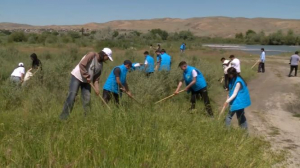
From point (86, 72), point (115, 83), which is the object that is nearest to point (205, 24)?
point (115, 83)

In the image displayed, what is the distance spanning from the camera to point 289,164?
5.50m

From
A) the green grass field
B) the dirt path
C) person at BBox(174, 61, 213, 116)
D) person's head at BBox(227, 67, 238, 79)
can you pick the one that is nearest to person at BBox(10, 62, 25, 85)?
the green grass field

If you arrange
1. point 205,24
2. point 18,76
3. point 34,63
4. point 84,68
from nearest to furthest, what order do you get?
point 84,68 < point 18,76 < point 34,63 < point 205,24

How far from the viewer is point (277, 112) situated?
10.9 meters

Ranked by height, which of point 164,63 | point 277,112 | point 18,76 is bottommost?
point 277,112

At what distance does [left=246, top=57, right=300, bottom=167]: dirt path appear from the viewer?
7273 mm

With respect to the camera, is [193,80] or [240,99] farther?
[193,80]

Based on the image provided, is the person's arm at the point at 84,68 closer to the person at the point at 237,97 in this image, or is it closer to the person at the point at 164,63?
the person at the point at 237,97

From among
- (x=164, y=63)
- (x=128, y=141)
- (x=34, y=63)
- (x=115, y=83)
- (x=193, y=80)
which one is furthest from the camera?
(x=164, y=63)

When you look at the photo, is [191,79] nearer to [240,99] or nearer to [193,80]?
[193,80]

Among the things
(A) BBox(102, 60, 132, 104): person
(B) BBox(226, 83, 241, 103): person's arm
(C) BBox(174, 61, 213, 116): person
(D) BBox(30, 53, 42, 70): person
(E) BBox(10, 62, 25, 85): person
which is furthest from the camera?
(D) BBox(30, 53, 42, 70): person

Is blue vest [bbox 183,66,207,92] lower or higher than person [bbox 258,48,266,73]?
higher

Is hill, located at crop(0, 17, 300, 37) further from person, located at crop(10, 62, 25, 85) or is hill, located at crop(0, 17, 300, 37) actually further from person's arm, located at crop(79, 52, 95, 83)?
person's arm, located at crop(79, 52, 95, 83)

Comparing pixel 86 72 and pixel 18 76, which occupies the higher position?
pixel 86 72
